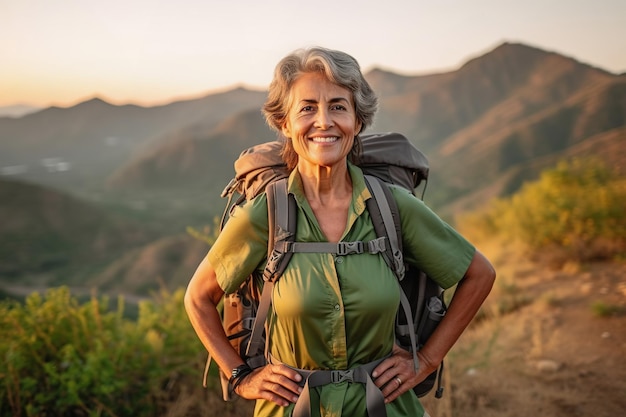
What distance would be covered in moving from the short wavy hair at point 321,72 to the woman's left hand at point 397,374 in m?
0.90

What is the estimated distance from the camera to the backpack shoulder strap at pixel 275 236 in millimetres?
1565

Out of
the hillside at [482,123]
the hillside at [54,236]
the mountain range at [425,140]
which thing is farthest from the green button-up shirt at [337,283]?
the hillside at [54,236]

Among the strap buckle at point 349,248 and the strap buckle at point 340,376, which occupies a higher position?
the strap buckle at point 349,248

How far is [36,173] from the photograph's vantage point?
12456cm

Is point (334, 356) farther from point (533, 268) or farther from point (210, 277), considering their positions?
point (533, 268)

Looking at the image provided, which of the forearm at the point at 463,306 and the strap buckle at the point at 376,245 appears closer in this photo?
the strap buckle at the point at 376,245

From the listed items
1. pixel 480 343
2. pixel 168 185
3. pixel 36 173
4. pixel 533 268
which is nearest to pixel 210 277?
pixel 480 343

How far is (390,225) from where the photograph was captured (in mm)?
1620

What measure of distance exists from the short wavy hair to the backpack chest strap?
0.51 m

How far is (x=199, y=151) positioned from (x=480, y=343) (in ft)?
407

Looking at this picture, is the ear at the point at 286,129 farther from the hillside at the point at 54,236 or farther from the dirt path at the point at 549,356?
the hillside at the point at 54,236

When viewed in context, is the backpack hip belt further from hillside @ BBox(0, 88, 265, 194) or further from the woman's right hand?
hillside @ BBox(0, 88, 265, 194)

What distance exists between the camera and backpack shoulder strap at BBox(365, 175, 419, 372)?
159 cm

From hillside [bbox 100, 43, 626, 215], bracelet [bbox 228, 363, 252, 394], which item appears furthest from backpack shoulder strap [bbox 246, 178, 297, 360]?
hillside [bbox 100, 43, 626, 215]
